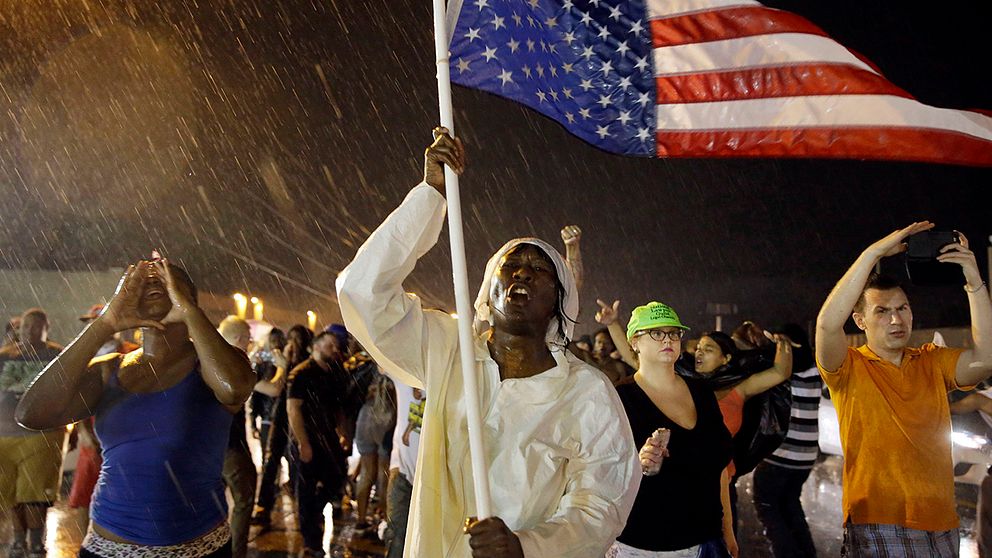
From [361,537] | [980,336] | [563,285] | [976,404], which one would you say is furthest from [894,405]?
[361,537]

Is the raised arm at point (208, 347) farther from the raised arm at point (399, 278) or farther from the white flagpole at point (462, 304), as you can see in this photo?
the white flagpole at point (462, 304)

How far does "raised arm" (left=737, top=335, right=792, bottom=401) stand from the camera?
18.8 feet

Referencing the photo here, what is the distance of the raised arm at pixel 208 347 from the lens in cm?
345

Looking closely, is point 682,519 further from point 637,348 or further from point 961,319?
point 961,319

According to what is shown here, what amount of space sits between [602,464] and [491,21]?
7.59ft

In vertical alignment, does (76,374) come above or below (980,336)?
above

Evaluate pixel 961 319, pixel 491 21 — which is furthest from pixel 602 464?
pixel 961 319

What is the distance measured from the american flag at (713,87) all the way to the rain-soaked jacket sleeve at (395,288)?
1.63 meters

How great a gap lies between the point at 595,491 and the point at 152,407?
1.94m

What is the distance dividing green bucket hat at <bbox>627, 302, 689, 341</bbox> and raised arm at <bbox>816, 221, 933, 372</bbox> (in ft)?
2.60

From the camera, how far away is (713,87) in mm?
4613

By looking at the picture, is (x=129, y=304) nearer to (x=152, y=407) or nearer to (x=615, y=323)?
(x=152, y=407)

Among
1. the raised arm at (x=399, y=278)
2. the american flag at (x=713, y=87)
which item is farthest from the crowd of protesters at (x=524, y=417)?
the american flag at (x=713, y=87)

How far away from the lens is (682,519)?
4262 millimetres
